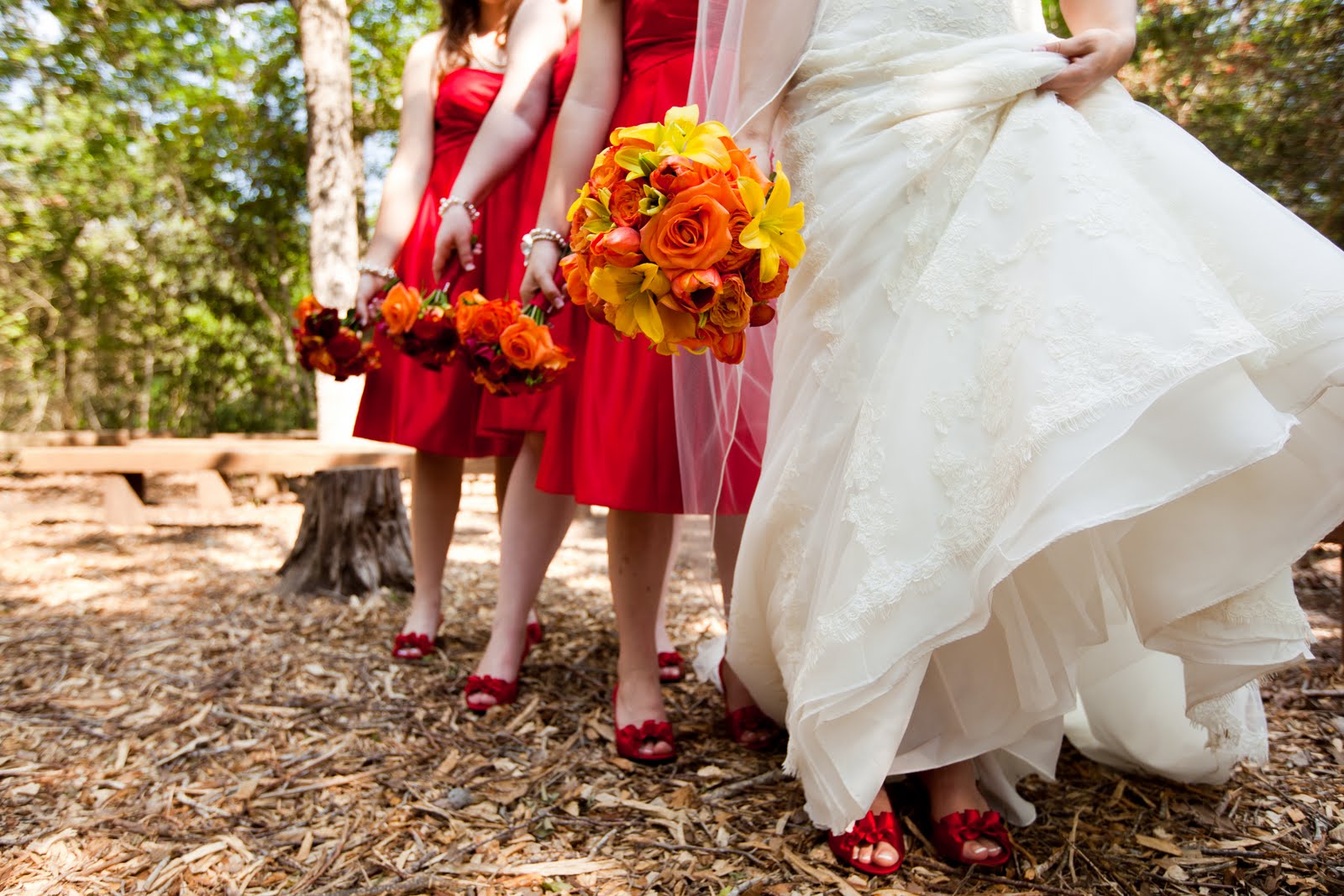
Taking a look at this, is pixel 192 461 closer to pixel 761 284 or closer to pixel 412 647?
pixel 412 647

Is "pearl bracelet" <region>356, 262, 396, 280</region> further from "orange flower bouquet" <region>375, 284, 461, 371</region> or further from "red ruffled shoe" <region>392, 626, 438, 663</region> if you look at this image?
"red ruffled shoe" <region>392, 626, 438, 663</region>

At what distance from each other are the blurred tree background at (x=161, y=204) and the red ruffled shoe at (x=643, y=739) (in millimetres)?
4586

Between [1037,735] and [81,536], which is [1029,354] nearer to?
[1037,735]

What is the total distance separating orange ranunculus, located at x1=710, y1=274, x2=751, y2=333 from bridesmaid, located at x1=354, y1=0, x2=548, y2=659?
4.76 ft

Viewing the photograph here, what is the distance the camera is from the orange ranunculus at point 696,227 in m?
1.29

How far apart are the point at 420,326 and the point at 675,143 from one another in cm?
120

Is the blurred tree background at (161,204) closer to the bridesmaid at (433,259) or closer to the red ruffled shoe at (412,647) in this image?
the bridesmaid at (433,259)

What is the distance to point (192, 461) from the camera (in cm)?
523

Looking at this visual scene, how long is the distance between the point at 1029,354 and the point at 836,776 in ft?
2.46

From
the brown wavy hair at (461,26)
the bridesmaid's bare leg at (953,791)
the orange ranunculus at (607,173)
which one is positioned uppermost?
the brown wavy hair at (461,26)

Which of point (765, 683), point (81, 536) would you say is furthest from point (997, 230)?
point (81, 536)

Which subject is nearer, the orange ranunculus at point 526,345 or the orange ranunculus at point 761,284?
the orange ranunculus at point 761,284

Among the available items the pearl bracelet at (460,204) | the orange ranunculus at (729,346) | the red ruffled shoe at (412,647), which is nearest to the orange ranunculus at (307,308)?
the pearl bracelet at (460,204)

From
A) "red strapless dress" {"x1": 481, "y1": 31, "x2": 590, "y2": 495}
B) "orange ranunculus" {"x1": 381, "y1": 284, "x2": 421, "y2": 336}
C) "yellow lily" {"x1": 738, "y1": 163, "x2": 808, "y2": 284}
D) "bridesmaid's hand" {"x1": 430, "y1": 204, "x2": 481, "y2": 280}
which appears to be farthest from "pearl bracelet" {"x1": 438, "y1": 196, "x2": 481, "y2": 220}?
"yellow lily" {"x1": 738, "y1": 163, "x2": 808, "y2": 284}
